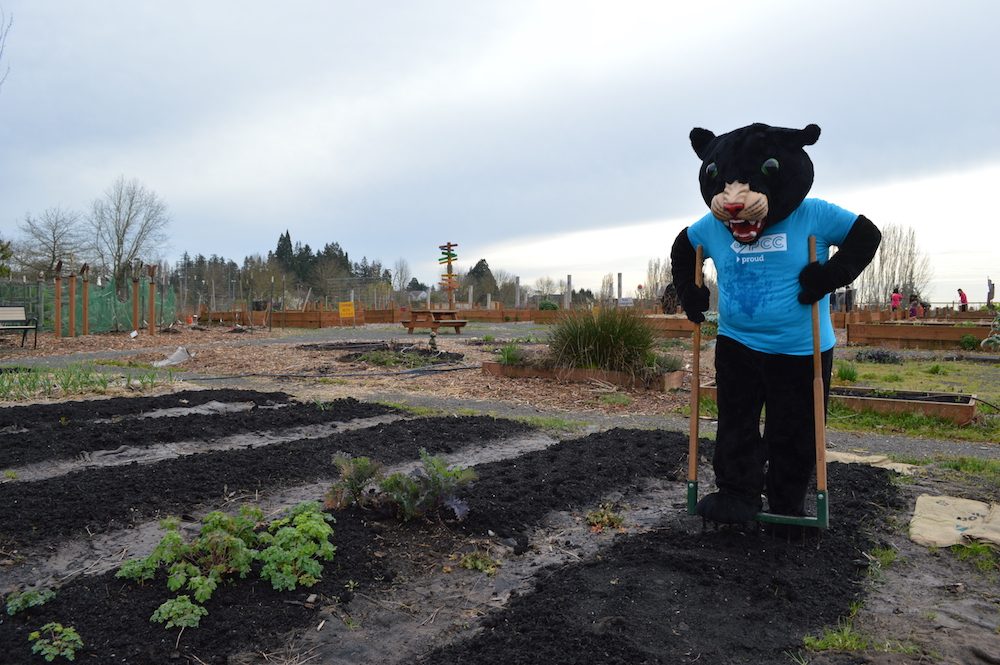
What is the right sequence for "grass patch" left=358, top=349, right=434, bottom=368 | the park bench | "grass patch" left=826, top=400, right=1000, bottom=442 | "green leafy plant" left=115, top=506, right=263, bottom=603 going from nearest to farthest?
"green leafy plant" left=115, top=506, right=263, bottom=603, "grass patch" left=826, top=400, right=1000, bottom=442, "grass patch" left=358, top=349, right=434, bottom=368, the park bench

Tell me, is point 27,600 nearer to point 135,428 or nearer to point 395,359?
point 135,428

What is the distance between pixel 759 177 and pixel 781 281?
0.49m

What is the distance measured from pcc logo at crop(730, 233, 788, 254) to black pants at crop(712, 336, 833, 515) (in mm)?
449

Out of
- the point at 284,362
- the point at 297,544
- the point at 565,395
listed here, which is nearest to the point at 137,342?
the point at 284,362

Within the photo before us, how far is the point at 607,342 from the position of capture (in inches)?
371

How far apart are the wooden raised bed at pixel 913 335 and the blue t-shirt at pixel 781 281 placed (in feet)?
Answer: 52.0

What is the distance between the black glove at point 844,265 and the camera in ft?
10.5

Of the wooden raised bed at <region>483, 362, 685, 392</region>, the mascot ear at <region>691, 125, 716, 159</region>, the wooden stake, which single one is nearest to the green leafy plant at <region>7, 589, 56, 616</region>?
the wooden stake

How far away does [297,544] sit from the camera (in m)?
2.82

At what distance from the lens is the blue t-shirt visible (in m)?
3.29

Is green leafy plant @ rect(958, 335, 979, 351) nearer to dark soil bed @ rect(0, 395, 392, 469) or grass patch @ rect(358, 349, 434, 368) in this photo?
grass patch @ rect(358, 349, 434, 368)

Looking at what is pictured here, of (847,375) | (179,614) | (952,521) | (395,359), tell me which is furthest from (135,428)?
(847,375)

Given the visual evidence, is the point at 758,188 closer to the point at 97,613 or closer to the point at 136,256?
the point at 97,613

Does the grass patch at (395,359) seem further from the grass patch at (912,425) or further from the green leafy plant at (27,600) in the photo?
the green leafy plant at (27,600)
